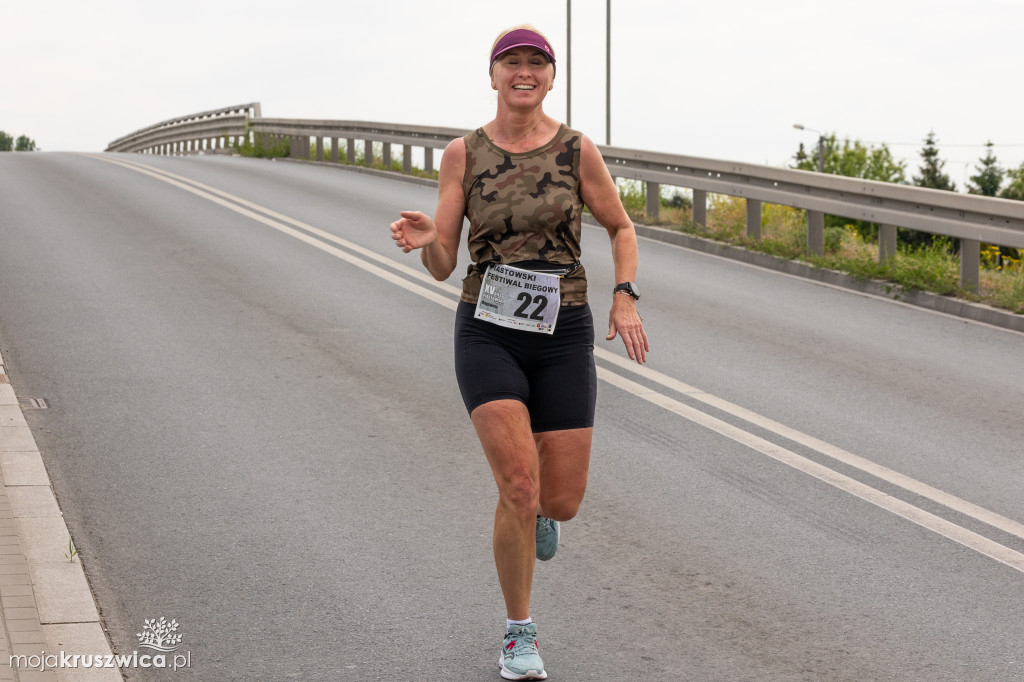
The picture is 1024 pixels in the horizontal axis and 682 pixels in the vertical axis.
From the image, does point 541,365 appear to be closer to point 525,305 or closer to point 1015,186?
point 525,305

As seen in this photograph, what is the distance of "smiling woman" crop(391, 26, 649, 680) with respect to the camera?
438 cm

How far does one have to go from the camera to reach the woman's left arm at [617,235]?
15.1 feet

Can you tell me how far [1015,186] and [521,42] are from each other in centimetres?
10649

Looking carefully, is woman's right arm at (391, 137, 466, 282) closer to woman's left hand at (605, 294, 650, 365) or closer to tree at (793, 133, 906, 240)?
woman's left hand at (605, 294, 650, 365)

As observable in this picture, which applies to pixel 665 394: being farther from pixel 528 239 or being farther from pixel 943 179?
pixel 943 179

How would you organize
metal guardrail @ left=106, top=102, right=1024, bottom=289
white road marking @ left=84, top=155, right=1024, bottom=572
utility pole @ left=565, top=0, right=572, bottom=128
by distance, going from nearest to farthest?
white road marking @ left=84, top=155, right=1024, bottom=572, metal guardrail @ left=106, top=102, right=1024, bottom=289, utility pole @ left=565, top=0, right=572, bottom=128

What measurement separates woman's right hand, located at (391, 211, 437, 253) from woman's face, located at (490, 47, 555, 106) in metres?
0.61

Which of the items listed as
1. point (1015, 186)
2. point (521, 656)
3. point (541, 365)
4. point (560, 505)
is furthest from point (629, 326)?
point (1015, 186)

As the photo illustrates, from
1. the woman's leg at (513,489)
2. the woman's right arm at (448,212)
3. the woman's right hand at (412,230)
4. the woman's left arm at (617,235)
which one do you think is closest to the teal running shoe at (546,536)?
the woman's leg at (513,489)

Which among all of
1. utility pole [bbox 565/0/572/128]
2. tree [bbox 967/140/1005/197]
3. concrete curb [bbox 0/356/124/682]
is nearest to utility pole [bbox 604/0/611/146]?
utility pole [bbox 565/0/572/128]

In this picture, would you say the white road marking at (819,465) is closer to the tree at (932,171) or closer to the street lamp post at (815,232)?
the street lamp post at (815,232)

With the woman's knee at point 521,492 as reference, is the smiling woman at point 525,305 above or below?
above

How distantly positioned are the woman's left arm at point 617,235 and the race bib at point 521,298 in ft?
0.78

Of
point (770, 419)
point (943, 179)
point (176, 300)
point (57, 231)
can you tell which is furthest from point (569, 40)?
point (943, 179)
